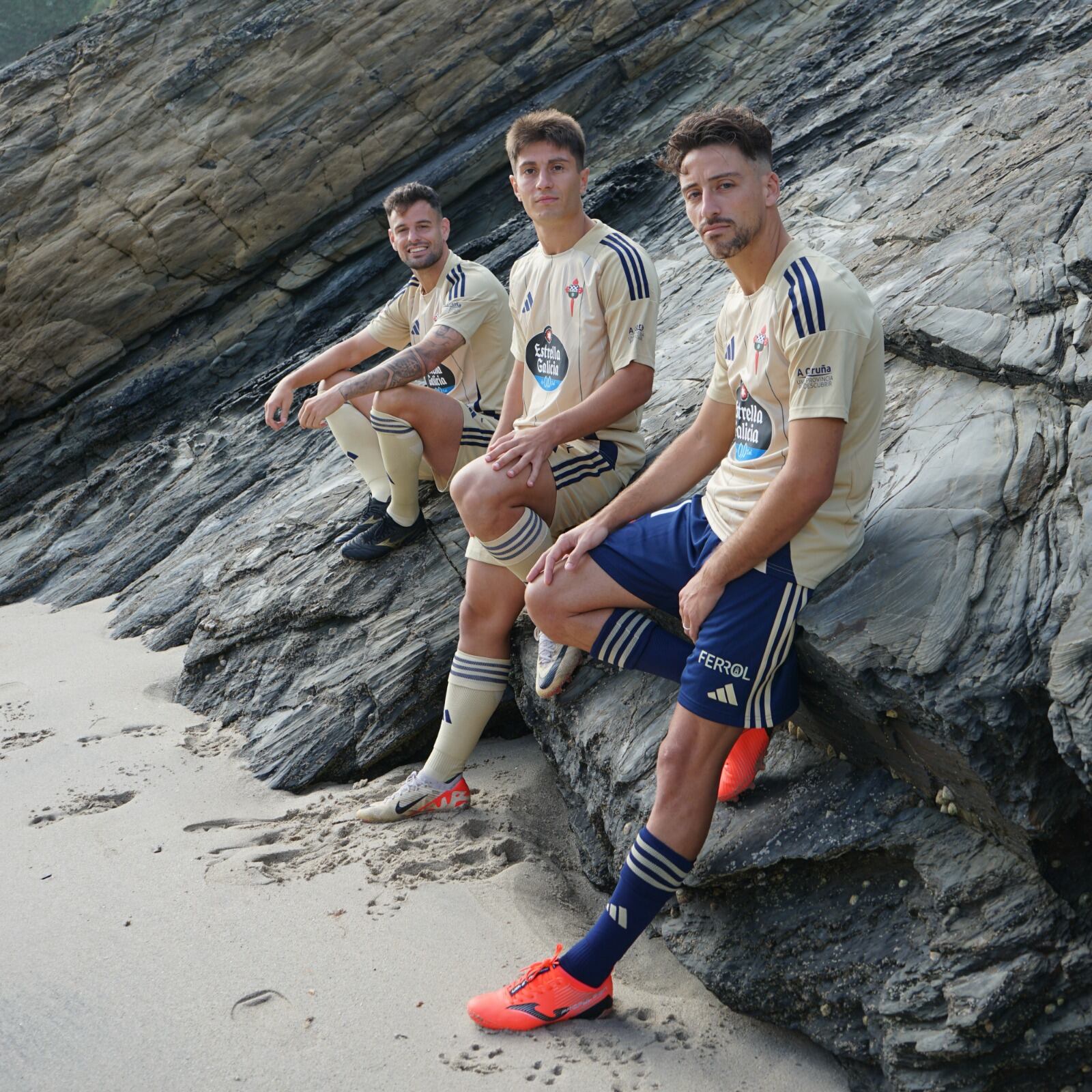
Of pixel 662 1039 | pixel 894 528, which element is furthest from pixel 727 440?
pixel 662 1039

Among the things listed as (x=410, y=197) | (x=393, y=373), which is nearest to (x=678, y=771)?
(x=393, y=373)

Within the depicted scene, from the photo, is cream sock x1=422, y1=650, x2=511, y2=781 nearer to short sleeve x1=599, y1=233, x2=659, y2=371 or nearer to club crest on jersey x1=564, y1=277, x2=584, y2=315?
short sleeve x1=599, y1=233, x2=659, y2=371

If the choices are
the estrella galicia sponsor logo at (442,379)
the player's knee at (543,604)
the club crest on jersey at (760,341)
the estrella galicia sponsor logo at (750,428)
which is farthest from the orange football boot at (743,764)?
the estrella galicia sponsor logo at (442,379)

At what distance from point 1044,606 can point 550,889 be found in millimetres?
1732

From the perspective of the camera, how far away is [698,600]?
8.96 feet

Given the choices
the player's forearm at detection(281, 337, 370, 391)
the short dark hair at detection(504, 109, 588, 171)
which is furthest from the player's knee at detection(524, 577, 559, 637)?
the player's forearm at detection(281, 337, 370, 391)

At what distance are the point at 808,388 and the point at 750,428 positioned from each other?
0.35 meters

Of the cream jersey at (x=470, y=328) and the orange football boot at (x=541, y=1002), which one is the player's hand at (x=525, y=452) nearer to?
the cream jersey at (x=470, y=328)

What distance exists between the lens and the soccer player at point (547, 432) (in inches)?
138

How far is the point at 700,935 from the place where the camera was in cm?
286

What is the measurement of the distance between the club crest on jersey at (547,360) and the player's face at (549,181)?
43 centimetres

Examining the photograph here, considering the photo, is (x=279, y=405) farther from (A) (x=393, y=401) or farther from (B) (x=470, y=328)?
(B) (x=470, y=328)

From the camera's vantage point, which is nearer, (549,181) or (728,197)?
(728,197)

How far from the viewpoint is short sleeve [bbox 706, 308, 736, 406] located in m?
3.09
